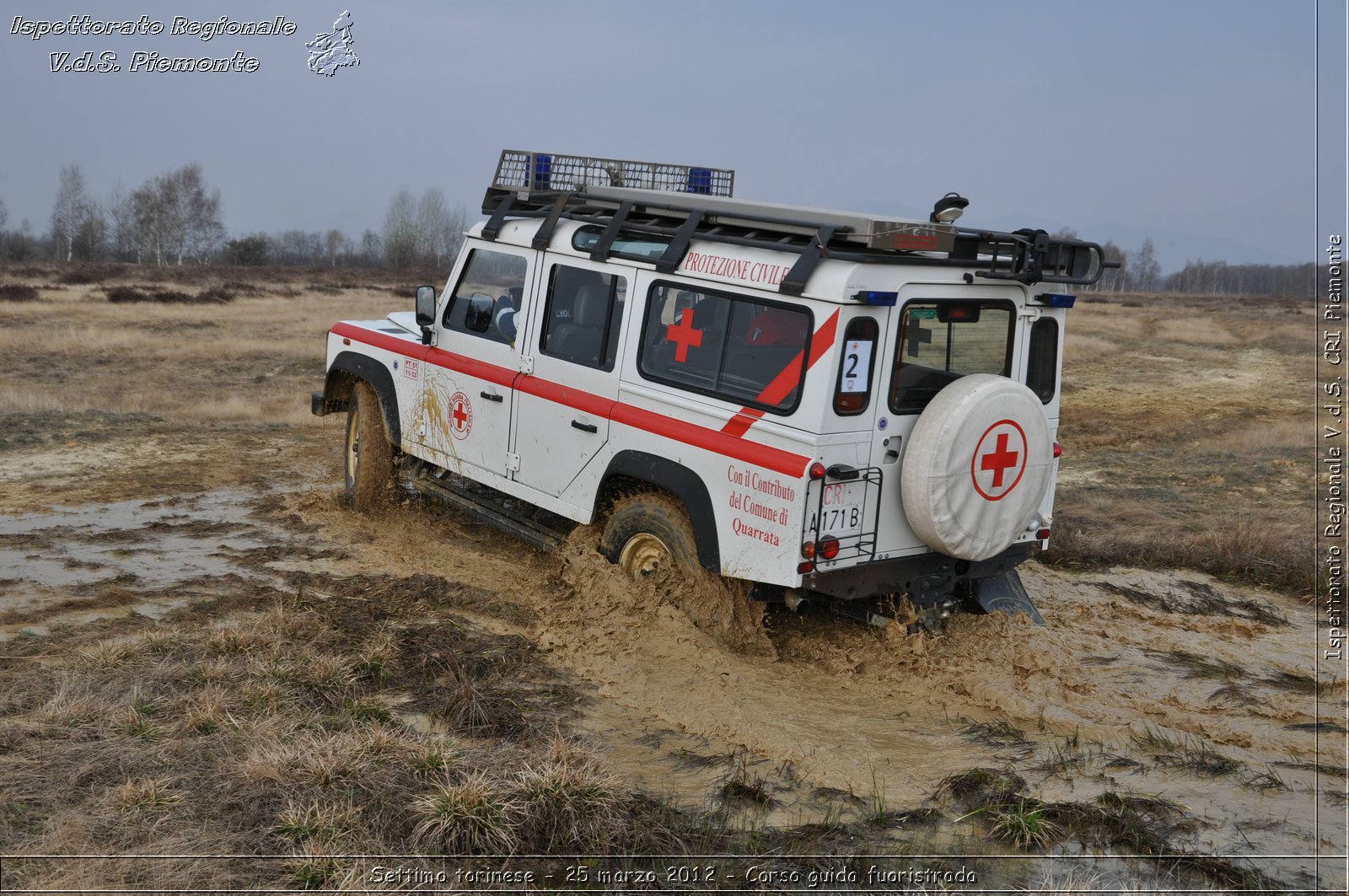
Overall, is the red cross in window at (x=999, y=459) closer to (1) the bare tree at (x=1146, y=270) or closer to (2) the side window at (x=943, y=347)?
(2) the side window at (x=943, y=347)

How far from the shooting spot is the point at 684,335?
5977 mm

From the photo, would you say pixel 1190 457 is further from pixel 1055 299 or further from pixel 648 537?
pixel 648 537

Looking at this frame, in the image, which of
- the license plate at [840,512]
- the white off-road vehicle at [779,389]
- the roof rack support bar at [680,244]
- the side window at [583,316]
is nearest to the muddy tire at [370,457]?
the white off-road vehicle at [779,389]

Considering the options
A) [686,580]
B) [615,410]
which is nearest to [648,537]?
[686,580]

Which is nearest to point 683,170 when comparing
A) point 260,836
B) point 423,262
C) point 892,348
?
point 892,348

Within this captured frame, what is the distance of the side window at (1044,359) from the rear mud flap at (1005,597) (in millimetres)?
1064

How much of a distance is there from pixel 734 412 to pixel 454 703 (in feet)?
6.36

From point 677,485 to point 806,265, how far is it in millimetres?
1343

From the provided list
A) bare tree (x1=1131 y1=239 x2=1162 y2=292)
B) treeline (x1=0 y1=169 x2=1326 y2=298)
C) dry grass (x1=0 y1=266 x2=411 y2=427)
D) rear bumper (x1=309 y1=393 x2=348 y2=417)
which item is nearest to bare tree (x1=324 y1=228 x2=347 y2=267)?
treeline (x1=0 y1=169 x2=1326 y2=298)

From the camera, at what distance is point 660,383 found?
19.9 ft

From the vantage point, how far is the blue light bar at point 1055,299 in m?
6.01

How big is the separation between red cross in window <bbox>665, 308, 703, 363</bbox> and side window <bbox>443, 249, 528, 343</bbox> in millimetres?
1424

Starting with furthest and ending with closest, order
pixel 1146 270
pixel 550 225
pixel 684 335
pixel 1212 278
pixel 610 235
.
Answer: pixel 1146 270 < pixel 1212 278 < pixel 550 225 < pixel 610 235 < pixel 684 335

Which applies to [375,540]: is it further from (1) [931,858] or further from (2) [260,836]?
(1) [931,858]
